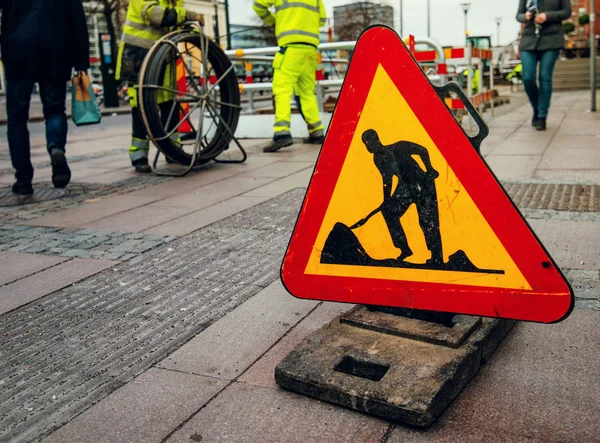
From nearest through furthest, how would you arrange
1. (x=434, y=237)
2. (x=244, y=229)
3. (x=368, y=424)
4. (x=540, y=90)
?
(x=368, y=424)
(x=434, y=237)
(x=244, y=229)
(x=540, y=90)

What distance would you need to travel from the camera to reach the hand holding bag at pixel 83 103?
265 inches

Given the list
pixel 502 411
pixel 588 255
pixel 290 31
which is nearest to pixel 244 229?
pixel 588 255

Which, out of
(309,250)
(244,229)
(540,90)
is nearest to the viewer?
(309,250)

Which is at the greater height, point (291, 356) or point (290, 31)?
point (290, 31)

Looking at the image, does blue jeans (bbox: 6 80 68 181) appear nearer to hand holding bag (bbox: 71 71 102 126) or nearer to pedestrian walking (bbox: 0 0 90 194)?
pedestrian walking (bbox: 0 0 90 194)

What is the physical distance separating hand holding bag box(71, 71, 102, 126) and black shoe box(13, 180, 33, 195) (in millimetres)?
809

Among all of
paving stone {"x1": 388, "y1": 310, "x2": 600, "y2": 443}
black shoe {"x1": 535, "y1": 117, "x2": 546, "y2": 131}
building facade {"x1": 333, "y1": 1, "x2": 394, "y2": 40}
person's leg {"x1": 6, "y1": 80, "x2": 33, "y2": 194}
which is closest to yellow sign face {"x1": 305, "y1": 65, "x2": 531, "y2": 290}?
paving stone {"x1": 388, "y1": 310, "x2": 600, "y2": 443}

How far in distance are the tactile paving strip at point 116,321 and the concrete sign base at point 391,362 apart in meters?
0.62

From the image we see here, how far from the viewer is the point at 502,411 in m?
2.12

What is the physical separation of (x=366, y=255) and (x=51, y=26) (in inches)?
191

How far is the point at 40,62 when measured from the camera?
20.0ft

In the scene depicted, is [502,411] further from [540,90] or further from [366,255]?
[540,90]

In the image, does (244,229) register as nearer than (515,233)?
No

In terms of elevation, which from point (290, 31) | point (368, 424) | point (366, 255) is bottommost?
point (368, 424)
